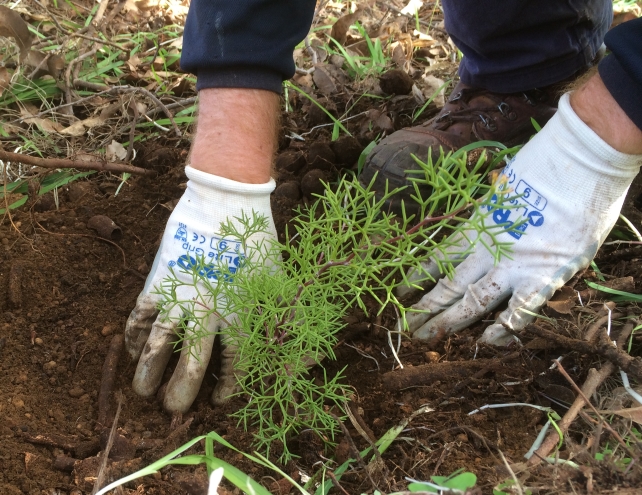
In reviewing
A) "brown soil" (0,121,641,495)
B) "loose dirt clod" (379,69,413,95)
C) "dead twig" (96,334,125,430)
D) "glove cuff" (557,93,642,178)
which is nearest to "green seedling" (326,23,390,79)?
"loose dirt clod" (379,69,413,95)

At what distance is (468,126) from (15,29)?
211 centimetres

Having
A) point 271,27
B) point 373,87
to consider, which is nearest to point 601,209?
point 271,27

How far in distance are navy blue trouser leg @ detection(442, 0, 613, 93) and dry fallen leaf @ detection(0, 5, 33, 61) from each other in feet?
6.37

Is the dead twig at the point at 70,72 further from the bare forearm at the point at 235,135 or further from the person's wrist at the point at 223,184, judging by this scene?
the person's wrist at the point at 223,184

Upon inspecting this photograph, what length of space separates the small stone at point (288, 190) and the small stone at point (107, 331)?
31.3 inches

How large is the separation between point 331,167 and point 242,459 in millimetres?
1282

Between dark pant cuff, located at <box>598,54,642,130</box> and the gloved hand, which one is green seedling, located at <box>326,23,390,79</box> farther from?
dark pant cuff, located at <box>598,54,642,130</box>

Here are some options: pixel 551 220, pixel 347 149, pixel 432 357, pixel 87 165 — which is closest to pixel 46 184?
pixel 87 165

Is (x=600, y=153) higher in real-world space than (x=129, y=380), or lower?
higher

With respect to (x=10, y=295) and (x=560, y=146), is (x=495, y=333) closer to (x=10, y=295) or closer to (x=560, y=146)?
(x=560, y=146)

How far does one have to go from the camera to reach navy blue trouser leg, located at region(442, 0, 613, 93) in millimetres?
2244

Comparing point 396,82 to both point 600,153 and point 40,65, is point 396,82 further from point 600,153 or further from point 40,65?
point 40,65

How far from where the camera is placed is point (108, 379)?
1.66 metres

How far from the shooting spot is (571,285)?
69.3 inches
